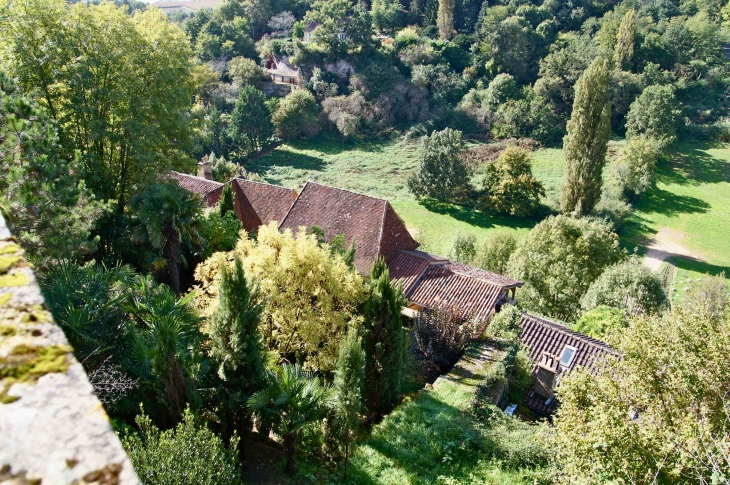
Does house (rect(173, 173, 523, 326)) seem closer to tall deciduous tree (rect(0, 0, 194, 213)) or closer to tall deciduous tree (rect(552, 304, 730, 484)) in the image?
tall deciduous tree (rect(0, 0, 194, 213))

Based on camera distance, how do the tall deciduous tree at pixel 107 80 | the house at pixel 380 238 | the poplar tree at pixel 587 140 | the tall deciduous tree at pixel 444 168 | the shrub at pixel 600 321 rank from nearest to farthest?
the tall deciduous tree at pixel 107 80
the house at pixel 380 238
the shrub at pixel 600 321
the poplar tree at pixel 587 140
the tall deciduous tree at pixel 444 168

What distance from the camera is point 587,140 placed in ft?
125

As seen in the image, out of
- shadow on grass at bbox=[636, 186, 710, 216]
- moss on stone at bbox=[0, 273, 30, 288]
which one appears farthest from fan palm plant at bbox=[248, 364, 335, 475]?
shadow on grass at bbox=[636, 186, 710, 216]

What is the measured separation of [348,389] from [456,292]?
32.8 feet

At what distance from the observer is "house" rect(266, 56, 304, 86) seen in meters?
63.3

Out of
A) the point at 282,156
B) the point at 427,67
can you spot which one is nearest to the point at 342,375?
the point at 282,156

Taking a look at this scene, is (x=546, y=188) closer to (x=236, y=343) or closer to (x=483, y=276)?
(x=483, y=276)

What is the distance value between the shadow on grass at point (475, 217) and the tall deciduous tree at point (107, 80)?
2727 cm

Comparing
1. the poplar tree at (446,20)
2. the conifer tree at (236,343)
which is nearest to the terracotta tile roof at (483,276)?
the conifer tree at (236,343)

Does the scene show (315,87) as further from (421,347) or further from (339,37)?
(421,347)

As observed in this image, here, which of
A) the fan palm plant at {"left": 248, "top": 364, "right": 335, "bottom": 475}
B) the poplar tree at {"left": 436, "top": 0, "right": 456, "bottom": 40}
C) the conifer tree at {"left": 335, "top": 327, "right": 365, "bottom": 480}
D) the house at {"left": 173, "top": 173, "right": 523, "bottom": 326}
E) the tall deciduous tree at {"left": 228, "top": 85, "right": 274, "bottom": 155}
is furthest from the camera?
the poplar tree at {"left": 436, "top": 0, "right": 456, "bottom": 40}

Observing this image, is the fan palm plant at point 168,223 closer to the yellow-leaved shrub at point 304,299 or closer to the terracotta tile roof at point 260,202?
the yellow-leaved shrub at point 304,299

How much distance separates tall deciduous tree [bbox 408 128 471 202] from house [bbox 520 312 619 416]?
25.3 meters

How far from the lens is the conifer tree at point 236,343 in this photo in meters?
10.8
